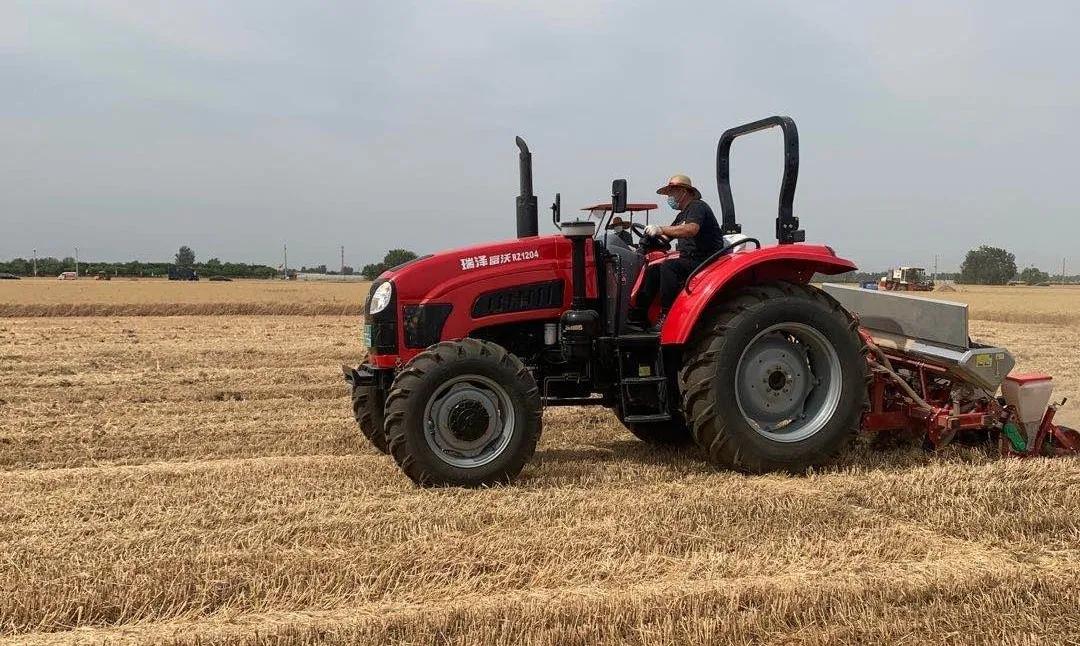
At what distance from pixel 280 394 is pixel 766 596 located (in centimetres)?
677

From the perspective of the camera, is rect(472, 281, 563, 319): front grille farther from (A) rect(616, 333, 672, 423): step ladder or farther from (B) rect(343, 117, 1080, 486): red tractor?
(A) rect(616, 333, 672, 423): step ladder

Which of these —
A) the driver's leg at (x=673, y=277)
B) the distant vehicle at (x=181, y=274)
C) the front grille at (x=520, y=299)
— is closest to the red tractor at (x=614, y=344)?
the front grille at (x=520, y=299)

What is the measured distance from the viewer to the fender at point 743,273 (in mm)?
5117

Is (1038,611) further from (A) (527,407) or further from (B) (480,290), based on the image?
(B) (480,290)

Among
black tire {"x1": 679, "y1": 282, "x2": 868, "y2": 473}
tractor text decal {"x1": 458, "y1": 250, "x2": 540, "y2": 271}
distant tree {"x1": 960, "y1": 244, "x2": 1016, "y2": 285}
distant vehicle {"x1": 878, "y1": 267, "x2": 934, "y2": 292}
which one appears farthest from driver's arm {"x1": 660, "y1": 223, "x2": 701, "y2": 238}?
distant tree {"x1": 960, "y1": 244, "x2": 1016, "y2": 285}

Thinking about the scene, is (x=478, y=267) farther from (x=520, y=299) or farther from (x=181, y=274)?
(x=181, y=274)

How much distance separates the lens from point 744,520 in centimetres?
412

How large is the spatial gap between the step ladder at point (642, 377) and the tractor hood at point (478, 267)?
0.66 metres

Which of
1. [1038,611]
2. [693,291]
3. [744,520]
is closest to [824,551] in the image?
[744,520]

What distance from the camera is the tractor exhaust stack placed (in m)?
5.44

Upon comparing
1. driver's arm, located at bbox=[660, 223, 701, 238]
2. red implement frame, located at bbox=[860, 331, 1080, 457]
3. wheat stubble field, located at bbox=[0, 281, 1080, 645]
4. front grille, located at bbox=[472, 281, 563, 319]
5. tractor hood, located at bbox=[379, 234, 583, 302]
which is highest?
driver's arm, located at bbox=[660, 223, 701, 238]

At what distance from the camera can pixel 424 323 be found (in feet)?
17.2

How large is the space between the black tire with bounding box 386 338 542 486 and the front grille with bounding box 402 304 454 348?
14.7 inches

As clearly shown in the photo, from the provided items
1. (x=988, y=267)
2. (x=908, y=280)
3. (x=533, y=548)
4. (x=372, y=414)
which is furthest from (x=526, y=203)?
(x=988, y=267)
